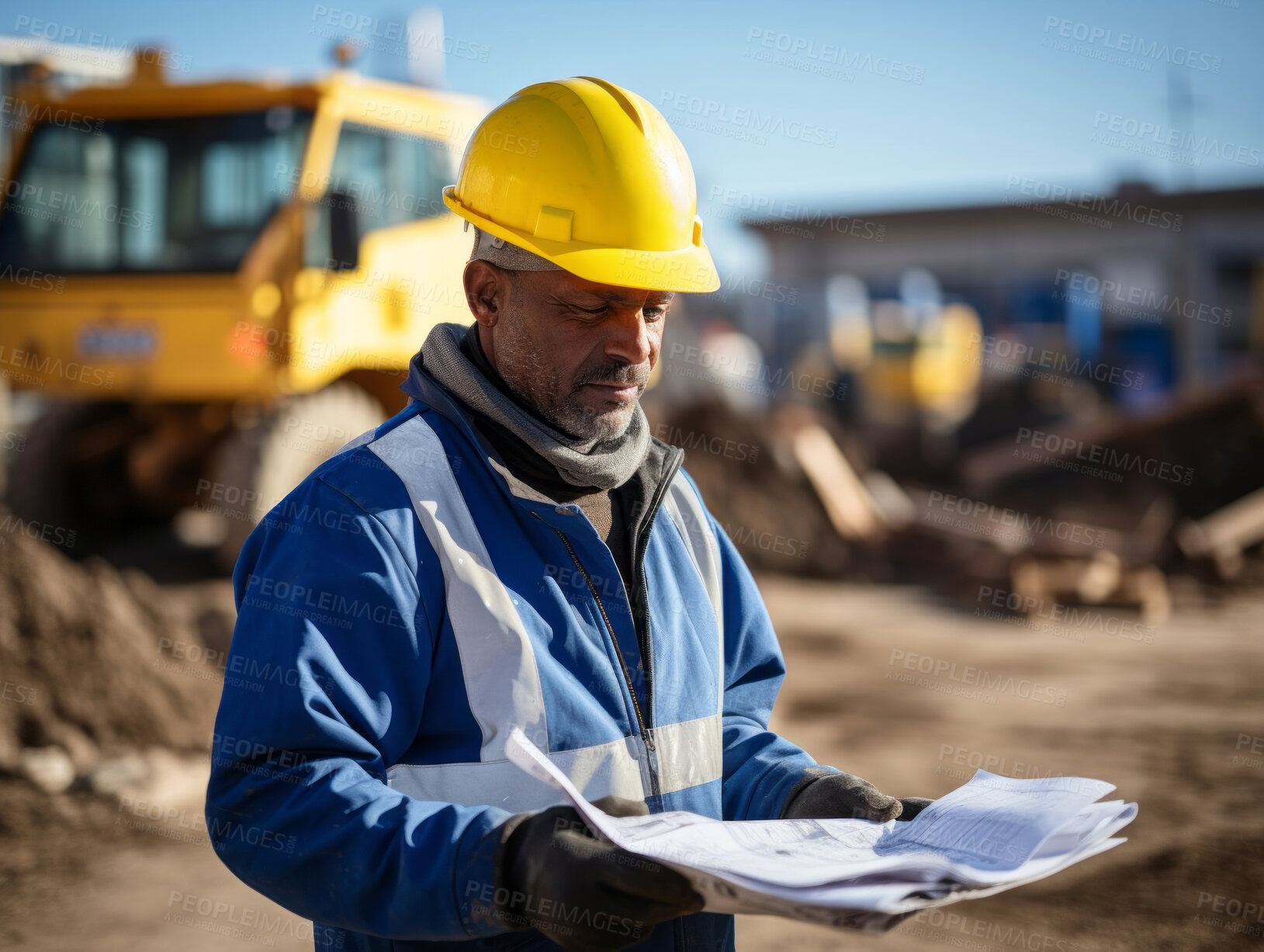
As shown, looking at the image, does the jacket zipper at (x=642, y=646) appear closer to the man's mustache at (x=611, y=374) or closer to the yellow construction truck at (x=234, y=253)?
→ the man's mustache at (x=611, y=374)

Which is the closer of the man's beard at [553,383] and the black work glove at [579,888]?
the black work glove at [579,888]

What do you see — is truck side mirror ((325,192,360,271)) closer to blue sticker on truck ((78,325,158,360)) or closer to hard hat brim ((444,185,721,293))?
blue sticker on truck ((78,325,158,360))

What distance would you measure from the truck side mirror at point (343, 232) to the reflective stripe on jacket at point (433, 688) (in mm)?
5671

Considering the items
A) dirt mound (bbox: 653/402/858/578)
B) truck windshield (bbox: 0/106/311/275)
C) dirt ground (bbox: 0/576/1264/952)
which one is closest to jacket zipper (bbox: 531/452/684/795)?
dirt ground (bbox: 0/576/1264/952)

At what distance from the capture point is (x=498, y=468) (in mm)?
1572

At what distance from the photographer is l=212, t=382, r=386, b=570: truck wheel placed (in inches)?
270

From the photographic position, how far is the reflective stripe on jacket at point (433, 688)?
1278mm

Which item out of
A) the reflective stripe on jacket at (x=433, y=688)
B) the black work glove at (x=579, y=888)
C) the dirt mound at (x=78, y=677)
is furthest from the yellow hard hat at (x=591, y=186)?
the dirt mound at (x=78, y=677)

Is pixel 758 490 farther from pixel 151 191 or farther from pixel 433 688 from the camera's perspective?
pixel 433 688

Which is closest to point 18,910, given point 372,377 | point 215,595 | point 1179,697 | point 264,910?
point 264,910

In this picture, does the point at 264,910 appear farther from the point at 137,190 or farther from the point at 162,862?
the point at 137,190

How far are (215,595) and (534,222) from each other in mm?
6027

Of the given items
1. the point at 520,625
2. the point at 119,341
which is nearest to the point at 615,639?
the point at 520,625

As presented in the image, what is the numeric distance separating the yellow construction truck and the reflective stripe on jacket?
5684mm
